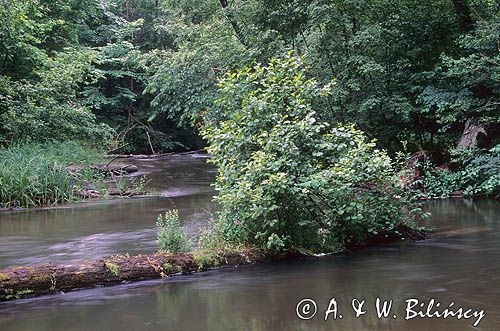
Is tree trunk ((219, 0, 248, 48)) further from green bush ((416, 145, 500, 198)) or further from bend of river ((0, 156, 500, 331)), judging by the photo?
bend of river ((0, 156, 500, 331))

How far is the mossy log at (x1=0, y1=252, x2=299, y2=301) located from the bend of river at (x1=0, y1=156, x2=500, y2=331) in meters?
0.15

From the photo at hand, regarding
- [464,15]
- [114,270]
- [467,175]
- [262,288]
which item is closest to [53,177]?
[114,270]

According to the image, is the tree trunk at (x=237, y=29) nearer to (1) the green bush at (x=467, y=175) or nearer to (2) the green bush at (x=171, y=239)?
(1) the green bush at (x=467, y=175)

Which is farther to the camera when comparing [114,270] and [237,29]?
[237,29]

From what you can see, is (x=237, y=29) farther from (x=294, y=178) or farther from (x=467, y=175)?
(x=294, y=178)

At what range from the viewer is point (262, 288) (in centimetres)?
652

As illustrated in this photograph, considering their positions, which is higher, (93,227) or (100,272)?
(93,227)

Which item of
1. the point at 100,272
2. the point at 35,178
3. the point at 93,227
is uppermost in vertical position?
the point at 35,178

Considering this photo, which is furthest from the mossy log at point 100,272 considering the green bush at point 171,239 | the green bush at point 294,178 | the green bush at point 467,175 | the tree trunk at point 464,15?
the tree trunk at point 464,15

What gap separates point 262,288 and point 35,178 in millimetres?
10224

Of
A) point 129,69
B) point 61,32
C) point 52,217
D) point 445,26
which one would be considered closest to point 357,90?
point 445,26

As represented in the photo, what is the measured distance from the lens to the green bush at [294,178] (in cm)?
811

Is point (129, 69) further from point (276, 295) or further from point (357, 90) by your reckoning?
point (276, 295)

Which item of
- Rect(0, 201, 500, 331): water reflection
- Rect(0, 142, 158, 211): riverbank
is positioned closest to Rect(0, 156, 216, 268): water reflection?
Rect(0, 142, 158, 211): riverbank
